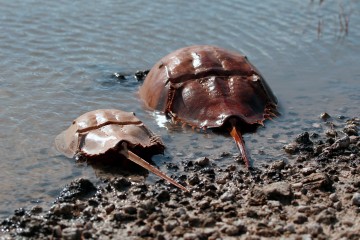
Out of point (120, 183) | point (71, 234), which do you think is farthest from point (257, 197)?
point (71, 234)

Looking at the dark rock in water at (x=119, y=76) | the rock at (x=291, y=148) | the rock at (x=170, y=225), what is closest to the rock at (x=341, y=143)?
the rock at (x=291, y=148)

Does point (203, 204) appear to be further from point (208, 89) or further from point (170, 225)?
point (208, 89)

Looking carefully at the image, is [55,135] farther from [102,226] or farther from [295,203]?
[295,203]

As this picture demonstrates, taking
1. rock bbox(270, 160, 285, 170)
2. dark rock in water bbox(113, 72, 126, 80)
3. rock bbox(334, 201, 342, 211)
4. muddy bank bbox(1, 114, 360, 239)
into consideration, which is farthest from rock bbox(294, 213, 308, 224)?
dark rock in water bbox(113, 72, 126, 80)

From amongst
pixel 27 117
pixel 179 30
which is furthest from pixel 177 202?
pixel 179 30

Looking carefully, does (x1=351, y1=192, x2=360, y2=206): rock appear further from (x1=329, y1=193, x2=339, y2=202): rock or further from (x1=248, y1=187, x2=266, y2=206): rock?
(x1=248, y1=187, x2=266, y2=206): rock

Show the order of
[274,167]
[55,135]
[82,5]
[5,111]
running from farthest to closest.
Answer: [82,5] → [5,111] → [55,135] → [274,167]

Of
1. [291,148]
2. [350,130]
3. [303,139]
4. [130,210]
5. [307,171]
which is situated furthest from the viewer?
[350,130]

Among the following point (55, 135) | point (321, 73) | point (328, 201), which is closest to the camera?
point (328, 201)
